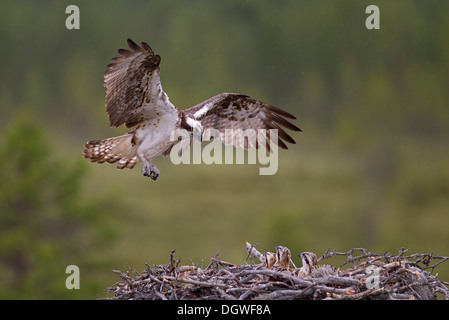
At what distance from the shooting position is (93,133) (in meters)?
48.5

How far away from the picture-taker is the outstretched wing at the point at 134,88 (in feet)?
25.3

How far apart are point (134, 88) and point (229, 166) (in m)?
37.5

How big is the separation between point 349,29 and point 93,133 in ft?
72.4

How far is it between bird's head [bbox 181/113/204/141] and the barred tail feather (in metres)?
0.72

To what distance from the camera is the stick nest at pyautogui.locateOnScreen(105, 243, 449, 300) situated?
568 centimetres

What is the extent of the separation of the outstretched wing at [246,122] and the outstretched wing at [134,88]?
0.93 meters

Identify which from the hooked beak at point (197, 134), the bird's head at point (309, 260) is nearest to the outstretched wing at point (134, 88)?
the hooked beak at point (197, 134)

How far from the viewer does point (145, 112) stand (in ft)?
26.9

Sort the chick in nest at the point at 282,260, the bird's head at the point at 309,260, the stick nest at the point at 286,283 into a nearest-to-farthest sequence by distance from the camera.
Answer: the stick nest at the point at 286,283 < the bird's head at the point at 309,260 < the chick in nest at the point at 282,260

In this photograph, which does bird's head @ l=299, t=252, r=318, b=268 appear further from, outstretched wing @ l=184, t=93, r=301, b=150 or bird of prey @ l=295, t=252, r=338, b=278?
outstretched wing @ l=184, t=93, r=301, b=150

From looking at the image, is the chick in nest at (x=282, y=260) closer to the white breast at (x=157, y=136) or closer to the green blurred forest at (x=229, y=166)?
the white breast at (x=157, y=136)

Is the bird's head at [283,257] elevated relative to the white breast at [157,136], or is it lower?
lower

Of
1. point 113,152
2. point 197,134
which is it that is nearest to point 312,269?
point 197,134
